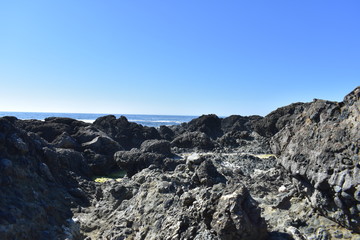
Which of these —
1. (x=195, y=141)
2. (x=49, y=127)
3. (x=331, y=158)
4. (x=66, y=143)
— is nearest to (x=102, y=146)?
(x=66, y=143)

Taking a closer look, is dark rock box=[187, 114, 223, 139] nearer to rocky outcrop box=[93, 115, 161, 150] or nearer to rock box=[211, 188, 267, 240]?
rocky outcrop box=[93, 115, 161, 150]

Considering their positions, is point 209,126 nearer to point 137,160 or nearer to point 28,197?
point 137,160

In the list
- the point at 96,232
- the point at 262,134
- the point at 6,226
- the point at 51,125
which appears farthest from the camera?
the point at 262,134

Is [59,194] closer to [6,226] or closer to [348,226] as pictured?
[6,226]

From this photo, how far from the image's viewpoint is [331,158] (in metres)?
5.73

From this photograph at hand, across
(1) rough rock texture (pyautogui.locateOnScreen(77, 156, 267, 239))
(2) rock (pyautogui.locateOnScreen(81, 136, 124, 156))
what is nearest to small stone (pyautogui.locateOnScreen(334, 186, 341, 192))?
(1) rough rock texture (pyautogui.locateOnScreen(77, 156, 267, 239))

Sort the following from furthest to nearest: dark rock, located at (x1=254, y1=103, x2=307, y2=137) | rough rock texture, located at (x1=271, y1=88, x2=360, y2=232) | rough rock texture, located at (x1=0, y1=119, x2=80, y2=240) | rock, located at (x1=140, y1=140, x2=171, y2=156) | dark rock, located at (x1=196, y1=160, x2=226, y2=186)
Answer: dark rock, located at (x1=254, y1=103, x2=307, y2=137), rock, located at (x1=140, y1=140, x2=171, y2=156), dark rock, located at (x1=196, y1=160, x2=226, y2=186), rough rock texture, located at (x1=0, y1=119, x2=80, y2=240), rough rock texture, located at (x1=271, y1=88, x2=360, y2=232)

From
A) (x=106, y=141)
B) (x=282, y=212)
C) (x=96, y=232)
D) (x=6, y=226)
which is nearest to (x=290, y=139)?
(x=282, y=212)

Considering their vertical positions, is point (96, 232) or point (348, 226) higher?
point (348, 226)

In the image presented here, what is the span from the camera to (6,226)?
5543 mm

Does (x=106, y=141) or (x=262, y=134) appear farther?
(x=262, y=134)

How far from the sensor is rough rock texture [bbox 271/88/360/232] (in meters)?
→ 5.24

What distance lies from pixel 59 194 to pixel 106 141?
41.9 feet

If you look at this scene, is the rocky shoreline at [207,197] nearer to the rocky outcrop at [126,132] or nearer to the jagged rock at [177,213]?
the jagged rock at [177,213]
